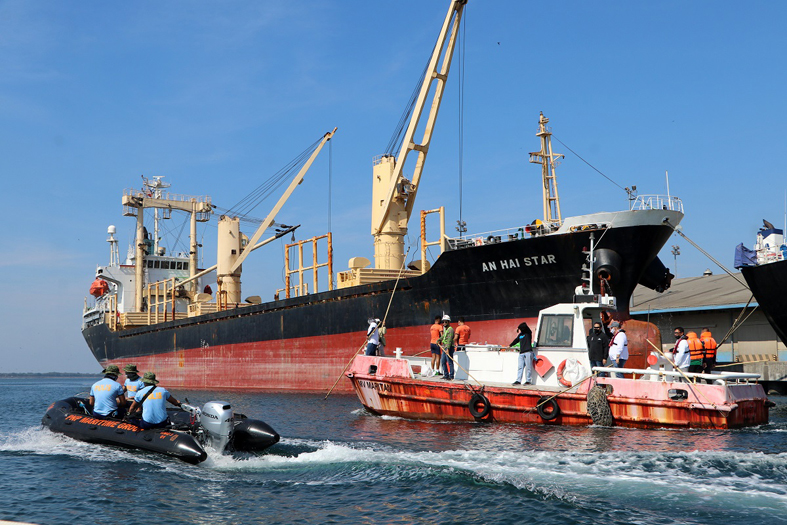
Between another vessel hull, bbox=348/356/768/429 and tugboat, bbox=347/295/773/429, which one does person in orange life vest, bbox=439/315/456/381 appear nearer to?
tugboat, bbox=347/295/773/429

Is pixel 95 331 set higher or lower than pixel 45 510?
higher

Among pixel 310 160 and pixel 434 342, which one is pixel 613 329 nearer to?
pixel 434 342

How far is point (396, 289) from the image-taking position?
82.4 feet

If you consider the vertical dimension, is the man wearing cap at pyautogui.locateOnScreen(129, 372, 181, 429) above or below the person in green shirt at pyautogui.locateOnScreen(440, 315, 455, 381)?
below

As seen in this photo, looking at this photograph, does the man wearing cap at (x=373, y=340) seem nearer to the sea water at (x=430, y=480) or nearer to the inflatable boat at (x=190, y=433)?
the sea water at (x=430, y=480)

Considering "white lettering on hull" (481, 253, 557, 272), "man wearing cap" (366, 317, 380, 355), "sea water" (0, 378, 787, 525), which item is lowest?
"sea water" (0, 378, 787, 525)

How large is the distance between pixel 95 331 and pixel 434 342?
42094mm

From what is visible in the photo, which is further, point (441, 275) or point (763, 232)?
point (441, 275)

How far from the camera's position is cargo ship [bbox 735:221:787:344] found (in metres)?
20.5

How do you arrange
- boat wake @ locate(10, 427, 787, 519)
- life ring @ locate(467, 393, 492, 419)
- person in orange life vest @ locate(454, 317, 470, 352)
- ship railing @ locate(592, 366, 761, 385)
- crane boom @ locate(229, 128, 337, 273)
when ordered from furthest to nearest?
crane boom @ locate(229, 128, 337, 273) → person in orange life vest @ locate(454, 317, 470, 352) → life ring @ locate(467, 393, 492, 419) → ship railing @ locate(592, 366, 761, 385) → boat wake @ locate(10, 427, 787, 519)

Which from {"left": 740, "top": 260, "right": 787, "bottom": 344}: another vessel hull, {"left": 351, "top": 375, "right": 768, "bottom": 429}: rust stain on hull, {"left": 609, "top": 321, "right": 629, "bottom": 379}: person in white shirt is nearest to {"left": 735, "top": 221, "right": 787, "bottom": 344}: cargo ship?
{"left": 740, "top": 260, "right": 787, "bottom": 344}: another vessel hull

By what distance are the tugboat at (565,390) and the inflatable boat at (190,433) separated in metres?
4.84

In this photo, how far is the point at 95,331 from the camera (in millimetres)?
52562

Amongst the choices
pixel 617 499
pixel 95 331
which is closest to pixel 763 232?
pixel 617 499
